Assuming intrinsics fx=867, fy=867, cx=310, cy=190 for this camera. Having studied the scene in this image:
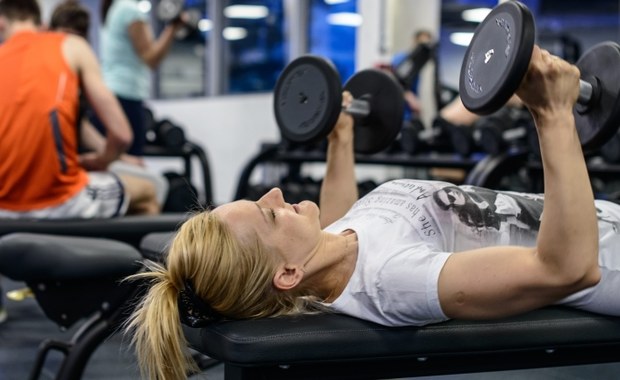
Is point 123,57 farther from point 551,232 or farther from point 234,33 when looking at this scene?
point 234,33

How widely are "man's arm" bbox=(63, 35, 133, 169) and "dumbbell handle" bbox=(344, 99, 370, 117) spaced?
99cm

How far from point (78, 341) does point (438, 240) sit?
1072mm

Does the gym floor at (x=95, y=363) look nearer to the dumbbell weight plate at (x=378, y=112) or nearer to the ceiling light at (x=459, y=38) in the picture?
the dumbbell weight plate at (x=378, y=112)

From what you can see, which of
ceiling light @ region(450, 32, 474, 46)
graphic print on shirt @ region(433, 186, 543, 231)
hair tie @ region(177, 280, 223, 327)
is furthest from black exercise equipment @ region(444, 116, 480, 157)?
ceiling light @ region(450, 32, 474, 46)

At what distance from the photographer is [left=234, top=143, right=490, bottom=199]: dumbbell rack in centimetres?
381

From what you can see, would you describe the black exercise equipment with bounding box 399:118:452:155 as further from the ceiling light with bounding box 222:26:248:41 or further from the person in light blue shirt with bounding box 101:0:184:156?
the ceiling light with bounding box 222:26:248:41

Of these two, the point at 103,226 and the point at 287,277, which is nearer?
the point at 287,277

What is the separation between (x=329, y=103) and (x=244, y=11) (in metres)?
5.98

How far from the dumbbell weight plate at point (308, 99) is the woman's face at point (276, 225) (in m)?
0.52

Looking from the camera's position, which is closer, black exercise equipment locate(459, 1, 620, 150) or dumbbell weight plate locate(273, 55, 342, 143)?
black exercise equipment locate(459, 1, 620, 150)

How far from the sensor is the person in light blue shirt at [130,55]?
3.85 meters

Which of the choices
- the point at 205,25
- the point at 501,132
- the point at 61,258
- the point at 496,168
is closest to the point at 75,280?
the point at 61,258

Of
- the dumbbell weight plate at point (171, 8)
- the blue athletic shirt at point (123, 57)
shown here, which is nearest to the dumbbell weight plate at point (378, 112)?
the blue athletic shirt at point (123, 57)

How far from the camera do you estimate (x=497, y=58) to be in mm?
1407
